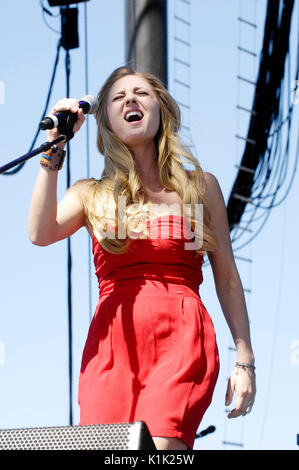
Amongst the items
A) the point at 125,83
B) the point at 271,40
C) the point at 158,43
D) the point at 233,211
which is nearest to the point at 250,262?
the point at 233,211

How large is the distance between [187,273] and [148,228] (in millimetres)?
194

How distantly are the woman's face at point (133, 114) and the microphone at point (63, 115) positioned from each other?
27 cm

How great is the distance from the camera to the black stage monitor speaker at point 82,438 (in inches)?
83.2

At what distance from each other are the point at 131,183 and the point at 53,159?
0.32 meters

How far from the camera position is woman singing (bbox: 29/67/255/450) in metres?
2.90

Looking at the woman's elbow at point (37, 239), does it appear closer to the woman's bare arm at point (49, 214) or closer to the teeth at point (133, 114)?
the woman's bare arm at point (49, 214)

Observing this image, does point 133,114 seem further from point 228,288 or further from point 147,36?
point 147,36

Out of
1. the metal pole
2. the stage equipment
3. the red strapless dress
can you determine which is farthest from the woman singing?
the stage equipment

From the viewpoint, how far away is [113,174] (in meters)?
3.30

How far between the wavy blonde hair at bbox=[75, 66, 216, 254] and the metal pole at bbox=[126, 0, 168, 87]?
0.98 metres

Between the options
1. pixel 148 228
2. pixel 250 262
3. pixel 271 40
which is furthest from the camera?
pixel 250 262

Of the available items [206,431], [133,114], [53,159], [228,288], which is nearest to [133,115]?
[133,114]
